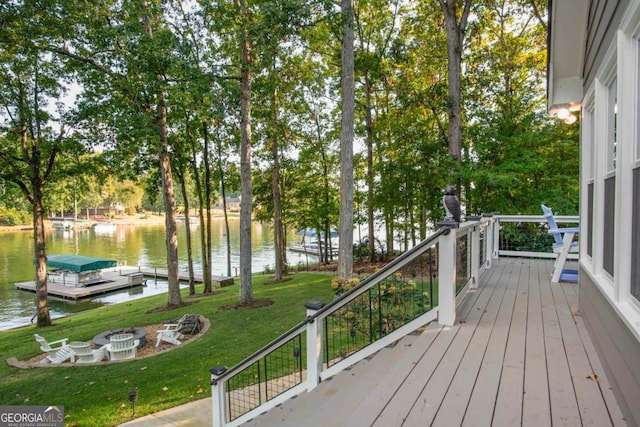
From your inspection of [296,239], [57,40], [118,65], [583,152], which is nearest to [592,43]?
[583,152]

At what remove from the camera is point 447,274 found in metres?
3.33

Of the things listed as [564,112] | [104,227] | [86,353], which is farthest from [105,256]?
[564,112]

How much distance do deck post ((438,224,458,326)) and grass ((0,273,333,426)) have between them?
169 inches

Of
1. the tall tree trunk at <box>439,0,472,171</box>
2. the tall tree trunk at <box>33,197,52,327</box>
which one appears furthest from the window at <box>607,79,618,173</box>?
the tall tree trunk at <box>33,197,52,327</box>

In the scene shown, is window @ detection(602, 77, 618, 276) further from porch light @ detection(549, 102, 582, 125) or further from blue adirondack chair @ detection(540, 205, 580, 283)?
blue adirondack chair @ detection(540, 205, 580, 283)

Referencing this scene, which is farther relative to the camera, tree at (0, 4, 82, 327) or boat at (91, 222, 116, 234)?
boat at (91, 222, 116, 234)

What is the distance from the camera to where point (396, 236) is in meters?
18.2

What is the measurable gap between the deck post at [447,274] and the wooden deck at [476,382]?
0.52 ft

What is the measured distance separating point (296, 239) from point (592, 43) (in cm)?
4174

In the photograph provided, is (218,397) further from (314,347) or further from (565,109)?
(565,109)

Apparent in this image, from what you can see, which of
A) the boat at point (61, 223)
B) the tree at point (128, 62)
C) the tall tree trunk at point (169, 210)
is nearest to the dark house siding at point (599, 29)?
the tree at point (128, 62)

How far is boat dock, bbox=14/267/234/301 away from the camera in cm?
1899

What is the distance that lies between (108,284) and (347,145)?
1937 centimetres

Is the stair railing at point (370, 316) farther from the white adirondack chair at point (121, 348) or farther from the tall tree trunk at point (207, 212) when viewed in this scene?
the tall tree trunk at point (207, 212)
